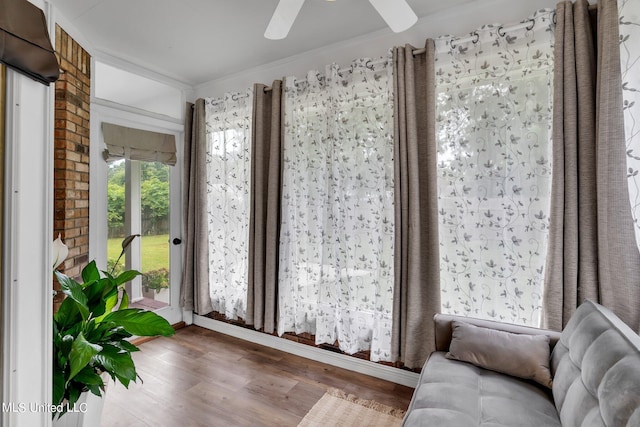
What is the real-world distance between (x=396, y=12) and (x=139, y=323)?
1892mm

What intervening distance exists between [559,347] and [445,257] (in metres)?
0.76

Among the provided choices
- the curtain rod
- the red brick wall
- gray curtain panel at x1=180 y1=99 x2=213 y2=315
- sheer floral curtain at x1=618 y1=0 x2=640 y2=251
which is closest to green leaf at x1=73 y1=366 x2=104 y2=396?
the red brick wall

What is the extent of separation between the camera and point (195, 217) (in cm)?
331

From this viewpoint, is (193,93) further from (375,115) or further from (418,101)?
(418,101)

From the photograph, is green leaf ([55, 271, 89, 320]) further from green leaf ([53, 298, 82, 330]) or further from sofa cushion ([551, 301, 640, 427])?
sofa cushion ([551, 301, 640, 427])

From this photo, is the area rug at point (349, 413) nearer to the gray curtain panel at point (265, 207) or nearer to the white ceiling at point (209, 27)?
the gray curtain panel at point (265, 207)

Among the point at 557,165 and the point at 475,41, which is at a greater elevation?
the point at 475,41

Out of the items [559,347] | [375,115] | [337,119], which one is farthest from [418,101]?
[559,347]

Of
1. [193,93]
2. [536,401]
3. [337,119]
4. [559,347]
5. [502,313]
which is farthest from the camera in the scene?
[193,93]

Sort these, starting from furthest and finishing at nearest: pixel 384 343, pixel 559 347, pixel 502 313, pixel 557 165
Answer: pixel 384 343
pixel 502 313
pixel 557 165
pixel 559 347

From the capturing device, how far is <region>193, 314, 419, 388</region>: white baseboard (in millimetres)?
2311

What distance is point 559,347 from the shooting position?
5.02ft

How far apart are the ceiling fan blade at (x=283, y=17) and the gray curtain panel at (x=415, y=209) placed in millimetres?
920

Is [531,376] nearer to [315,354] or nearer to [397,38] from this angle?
[315,354]
